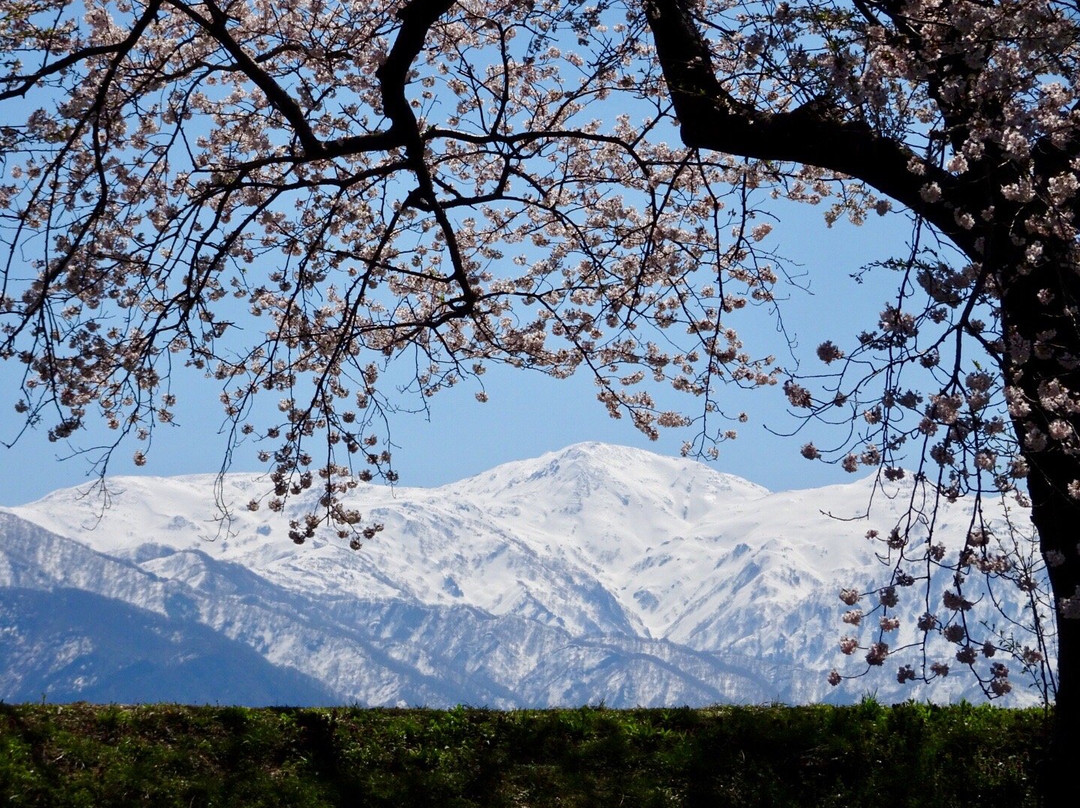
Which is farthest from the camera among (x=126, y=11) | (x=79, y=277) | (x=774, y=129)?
(x=126, y=11)

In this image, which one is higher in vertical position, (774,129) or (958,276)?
(774,129)

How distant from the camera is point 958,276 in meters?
6.24

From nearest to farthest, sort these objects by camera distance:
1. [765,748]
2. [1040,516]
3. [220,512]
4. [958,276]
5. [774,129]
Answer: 1. [958,276]
2. [1040,516]
3. [774,129]
4. [765,748]
5. [220,512]

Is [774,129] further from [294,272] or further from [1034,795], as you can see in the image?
[294,272]

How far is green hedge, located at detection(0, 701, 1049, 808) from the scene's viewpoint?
8.45 m

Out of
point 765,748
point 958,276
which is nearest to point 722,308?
point 765,748

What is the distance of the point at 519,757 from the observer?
9.53 m

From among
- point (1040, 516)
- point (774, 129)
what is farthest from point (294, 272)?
point (1040, 516)

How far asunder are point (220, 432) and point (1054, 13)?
9.13 meters

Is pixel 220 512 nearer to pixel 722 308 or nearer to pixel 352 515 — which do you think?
pixel 352 515

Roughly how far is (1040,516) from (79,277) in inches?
399

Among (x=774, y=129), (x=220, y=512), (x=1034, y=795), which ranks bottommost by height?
(x=1034, y=795)

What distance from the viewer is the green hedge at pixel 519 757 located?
845 centimetres

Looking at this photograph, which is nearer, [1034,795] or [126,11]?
[1034,795]
